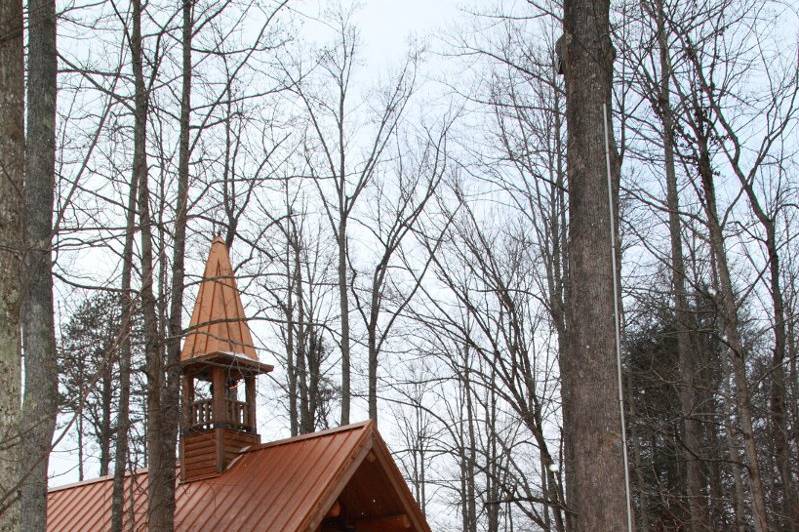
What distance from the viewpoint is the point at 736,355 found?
8.37 meters

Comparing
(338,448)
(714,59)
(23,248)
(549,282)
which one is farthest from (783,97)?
→ (23,248)

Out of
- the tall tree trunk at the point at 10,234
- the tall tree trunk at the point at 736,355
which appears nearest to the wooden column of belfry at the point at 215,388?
the tall tree trunk at the point at 736,355

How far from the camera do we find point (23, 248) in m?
5.24

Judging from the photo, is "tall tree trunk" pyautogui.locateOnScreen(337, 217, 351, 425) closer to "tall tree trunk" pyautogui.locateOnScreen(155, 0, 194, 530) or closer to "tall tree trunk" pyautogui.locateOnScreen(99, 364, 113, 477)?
"tall tree trunk" pyautogui.locateOnScreen(99, 364, 113, 477)

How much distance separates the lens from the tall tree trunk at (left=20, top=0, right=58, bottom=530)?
6.59m

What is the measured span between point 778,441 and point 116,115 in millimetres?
12586

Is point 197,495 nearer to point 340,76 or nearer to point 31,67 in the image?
point 31,67

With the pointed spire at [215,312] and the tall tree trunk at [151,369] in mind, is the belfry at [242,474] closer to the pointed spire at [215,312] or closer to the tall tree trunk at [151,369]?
the pointed spire at [215,312]

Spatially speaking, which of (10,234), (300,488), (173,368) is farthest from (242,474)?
(10,234)

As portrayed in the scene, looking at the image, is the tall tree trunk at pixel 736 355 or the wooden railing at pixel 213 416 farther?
the wooden railing at pixel 213 416

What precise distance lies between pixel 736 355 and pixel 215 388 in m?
8.07

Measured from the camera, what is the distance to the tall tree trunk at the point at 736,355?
8008 mm

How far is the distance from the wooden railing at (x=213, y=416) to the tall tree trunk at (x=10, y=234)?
25.0 feet

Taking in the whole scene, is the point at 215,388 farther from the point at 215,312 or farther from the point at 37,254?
the point at 37,254
